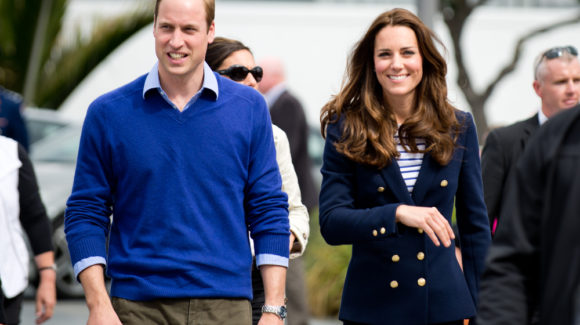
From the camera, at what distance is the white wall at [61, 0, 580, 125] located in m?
19.7

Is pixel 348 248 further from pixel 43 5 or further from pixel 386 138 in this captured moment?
pixel 43 5

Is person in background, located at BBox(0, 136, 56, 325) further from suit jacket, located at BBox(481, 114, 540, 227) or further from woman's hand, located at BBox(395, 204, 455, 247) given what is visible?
suit jacket, located at BBox(481, 114, 540, 227)

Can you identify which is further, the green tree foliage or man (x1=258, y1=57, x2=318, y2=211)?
the green tree foliage

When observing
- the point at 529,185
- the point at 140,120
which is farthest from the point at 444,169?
the point at 529,185

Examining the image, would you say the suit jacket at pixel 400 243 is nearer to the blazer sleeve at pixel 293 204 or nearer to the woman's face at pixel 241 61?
the blazer sleeve at pixel 293 204

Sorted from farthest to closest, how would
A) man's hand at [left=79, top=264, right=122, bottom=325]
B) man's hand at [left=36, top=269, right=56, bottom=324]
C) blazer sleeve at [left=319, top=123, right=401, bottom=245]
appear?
man's hand at [left=36, top=269, right=56, bottom=324] < blazer sleeve at [left=319, top=123, right=401, bottom=245] < man's hand at [left=79, top=264, right=122, bottom=325]

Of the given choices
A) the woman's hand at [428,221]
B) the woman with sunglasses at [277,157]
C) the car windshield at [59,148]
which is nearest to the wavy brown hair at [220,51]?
the woman with sunglasses at [277,157]

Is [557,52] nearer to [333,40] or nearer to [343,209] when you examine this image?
[343,209]

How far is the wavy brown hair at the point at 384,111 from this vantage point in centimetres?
419

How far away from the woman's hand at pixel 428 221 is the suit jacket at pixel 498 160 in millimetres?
1077

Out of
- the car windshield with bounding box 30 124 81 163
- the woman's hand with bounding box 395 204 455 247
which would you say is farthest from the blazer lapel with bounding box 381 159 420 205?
the car windshield with bounding box 30 124 81 163

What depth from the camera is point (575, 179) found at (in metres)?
2.52

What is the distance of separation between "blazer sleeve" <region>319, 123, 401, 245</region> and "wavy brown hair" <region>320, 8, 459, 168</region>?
6cm

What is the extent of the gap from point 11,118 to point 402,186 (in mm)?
5050
